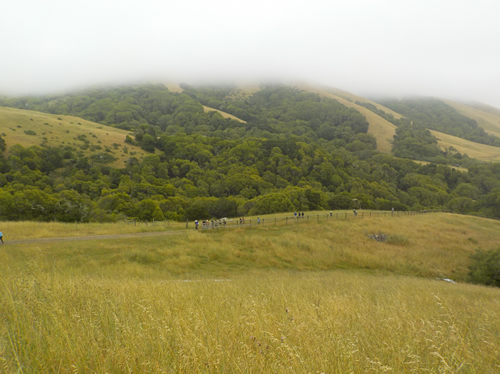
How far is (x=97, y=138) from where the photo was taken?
105938mm

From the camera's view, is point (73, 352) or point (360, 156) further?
point (360, 156)

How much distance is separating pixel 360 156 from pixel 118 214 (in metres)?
137

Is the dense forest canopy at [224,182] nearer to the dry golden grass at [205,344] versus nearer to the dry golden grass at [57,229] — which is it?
the dry golden grass at [57,229]

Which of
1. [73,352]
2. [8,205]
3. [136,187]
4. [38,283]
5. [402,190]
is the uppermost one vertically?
[73,352]

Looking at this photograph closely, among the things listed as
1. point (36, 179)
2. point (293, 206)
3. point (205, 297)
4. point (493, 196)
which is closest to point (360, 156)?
point (493, 196)

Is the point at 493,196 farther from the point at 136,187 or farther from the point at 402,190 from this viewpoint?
the point at 136,187

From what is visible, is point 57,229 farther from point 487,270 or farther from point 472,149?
point 472,149

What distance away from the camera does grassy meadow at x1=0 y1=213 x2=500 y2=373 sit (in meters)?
2.90

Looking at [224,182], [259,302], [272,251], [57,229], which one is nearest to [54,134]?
[224,182]

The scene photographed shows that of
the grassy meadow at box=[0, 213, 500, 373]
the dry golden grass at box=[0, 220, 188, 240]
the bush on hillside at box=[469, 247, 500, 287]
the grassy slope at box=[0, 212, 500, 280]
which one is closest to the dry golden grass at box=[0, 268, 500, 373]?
the grassy meadow at box=[0, 213, 500, 373]

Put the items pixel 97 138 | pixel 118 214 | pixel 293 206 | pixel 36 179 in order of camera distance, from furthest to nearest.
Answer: pixel 97 138 → pixel 36 179 → pixel 293 206 → pixel 118 214

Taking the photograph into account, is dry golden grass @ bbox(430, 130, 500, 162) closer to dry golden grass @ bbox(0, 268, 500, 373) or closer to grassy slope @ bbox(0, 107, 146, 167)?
grassy slope @ bbox(0, 107, 146, 167)

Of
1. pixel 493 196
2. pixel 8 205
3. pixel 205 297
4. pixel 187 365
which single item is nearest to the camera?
pixel 187 365

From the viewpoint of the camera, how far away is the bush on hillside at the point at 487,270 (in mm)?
20328
